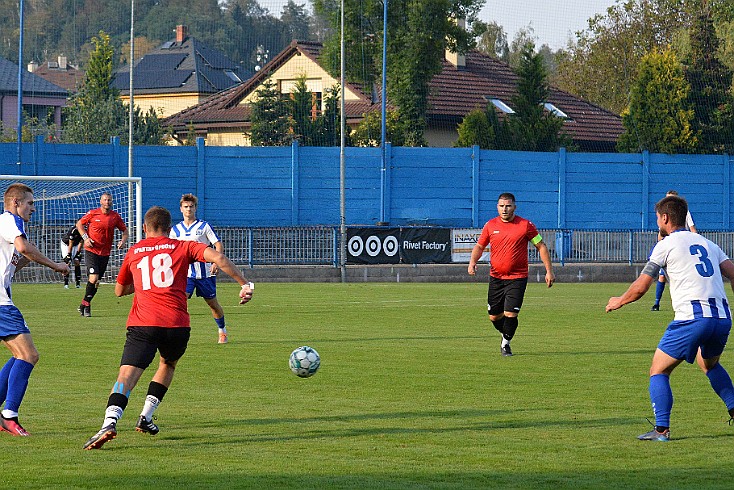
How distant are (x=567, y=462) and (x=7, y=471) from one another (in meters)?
3.77

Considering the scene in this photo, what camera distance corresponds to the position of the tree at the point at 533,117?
44.1m

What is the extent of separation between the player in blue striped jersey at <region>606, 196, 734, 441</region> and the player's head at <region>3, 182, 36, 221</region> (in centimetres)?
468

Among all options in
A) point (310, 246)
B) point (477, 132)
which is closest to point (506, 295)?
point (310, 246)

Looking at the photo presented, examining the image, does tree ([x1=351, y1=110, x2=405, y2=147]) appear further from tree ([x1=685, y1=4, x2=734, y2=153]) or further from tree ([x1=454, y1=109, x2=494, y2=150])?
tree ([x1=685, y1=4, x2=734, y2=153])

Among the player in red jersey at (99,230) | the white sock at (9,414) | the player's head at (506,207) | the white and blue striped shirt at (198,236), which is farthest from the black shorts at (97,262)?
the white sock at (9,414)

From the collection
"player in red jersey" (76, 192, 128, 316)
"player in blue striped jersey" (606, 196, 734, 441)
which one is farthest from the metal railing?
"player in blue striped jersey" (606, 196, 734, 441)

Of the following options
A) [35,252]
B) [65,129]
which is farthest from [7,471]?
[65,129]

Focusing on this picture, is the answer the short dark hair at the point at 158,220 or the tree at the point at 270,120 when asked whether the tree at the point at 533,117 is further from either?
the short dark hair at the point at 158,220

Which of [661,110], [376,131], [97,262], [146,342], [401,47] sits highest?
[401,47]

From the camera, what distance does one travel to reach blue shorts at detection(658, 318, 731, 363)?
879 cm

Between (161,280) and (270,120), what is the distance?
119 ft

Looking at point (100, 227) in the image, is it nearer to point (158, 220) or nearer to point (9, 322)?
point (9, 322)

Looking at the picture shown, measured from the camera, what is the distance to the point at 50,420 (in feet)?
31.7

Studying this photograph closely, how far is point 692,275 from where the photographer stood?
29.0 ft
